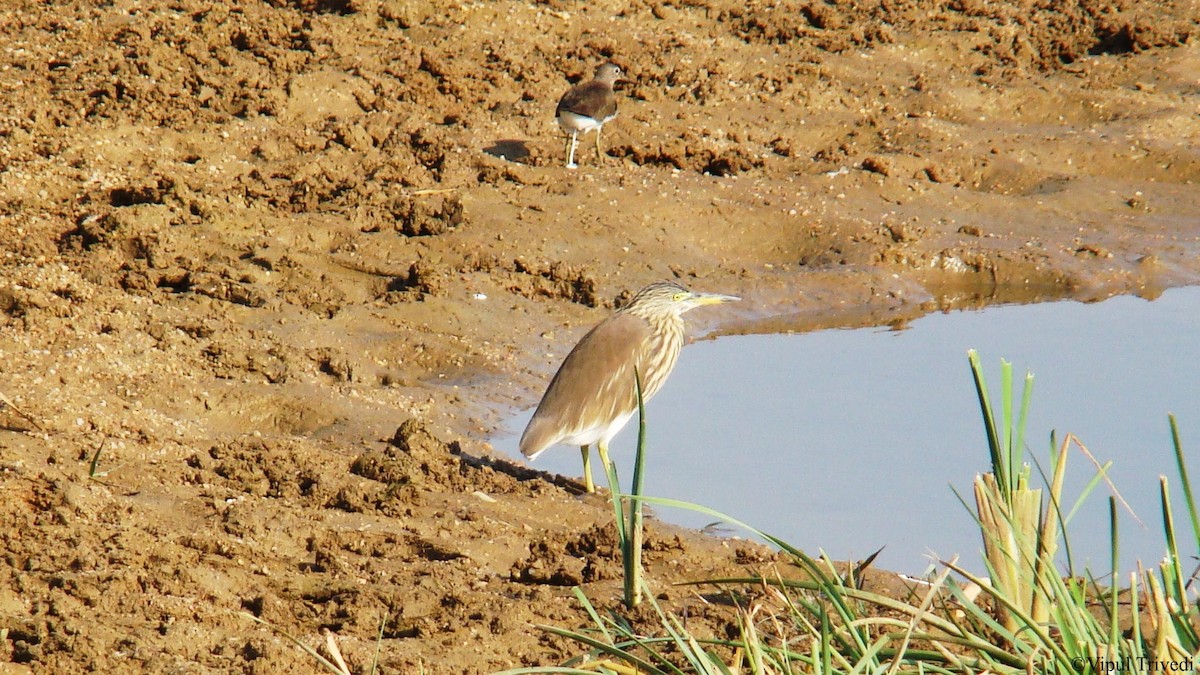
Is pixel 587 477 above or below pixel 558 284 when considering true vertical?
above

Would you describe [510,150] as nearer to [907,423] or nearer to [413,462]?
[907,423]

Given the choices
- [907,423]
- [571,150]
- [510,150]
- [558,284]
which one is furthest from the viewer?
[510,150]

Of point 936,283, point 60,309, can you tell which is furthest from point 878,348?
point 60,309

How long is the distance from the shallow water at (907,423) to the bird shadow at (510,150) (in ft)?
8.02

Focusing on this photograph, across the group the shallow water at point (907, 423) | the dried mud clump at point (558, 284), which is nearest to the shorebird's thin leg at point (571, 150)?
the dried mud clump at point (558, 284)

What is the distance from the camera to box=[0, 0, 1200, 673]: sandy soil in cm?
459

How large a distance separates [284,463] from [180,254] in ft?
8.96

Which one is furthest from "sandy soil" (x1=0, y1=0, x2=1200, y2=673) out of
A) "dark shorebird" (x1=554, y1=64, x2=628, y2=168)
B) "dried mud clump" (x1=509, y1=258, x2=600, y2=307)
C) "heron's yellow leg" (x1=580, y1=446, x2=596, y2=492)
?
"dark shorebird" (x1=554, y1=64, x2=628, y2=168)

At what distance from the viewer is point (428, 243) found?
28.6ft

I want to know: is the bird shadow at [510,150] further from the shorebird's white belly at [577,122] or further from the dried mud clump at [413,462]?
the dried mud clump at [413,462]

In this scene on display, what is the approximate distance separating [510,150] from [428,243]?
1722 millimetres

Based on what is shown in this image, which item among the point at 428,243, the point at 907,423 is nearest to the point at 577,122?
the point at 428,243

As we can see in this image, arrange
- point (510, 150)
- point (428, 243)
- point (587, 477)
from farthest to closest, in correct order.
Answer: point (510, 150), point (428, 243), point (587, 477)

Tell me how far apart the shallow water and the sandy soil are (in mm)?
408
